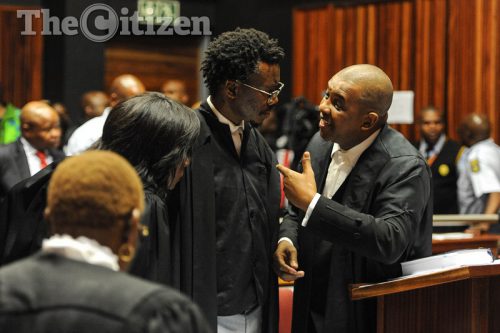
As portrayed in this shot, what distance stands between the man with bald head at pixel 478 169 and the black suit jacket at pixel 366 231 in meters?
3.87

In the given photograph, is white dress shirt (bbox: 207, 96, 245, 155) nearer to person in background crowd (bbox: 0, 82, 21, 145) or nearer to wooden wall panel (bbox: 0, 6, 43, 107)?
person in background crowd (bbox: 0, 82, 21, 145)

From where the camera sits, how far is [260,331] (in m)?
2.92

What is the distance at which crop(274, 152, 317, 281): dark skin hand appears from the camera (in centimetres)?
277

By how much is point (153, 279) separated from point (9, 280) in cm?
77

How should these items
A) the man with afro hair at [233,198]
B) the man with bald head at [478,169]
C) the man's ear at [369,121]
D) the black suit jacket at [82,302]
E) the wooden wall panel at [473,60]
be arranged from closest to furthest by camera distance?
the black suit jacket at [82,302]
the man with afro hair at [233,198]
the man's ear at [369,121]
the man with bald head at [478,169]
the wooden wall panel at [473,60]

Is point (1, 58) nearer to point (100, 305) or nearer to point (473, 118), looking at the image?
point (473, 118)

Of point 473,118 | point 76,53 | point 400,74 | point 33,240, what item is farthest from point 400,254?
point 76,53

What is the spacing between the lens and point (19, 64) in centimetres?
860

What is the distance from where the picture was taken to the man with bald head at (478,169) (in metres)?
6.61

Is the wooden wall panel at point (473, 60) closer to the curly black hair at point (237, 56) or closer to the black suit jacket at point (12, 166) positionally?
the black suit jacket at point (12, 166)

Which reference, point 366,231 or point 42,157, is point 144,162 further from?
point 42,157

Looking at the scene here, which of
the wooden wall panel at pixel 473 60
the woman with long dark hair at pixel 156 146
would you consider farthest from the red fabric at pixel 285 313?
the wooden wall panel at pixel 473 60

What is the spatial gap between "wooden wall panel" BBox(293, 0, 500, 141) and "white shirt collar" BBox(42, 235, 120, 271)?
643cm

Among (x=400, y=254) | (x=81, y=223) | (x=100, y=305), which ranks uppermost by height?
(x=81, y=223)
